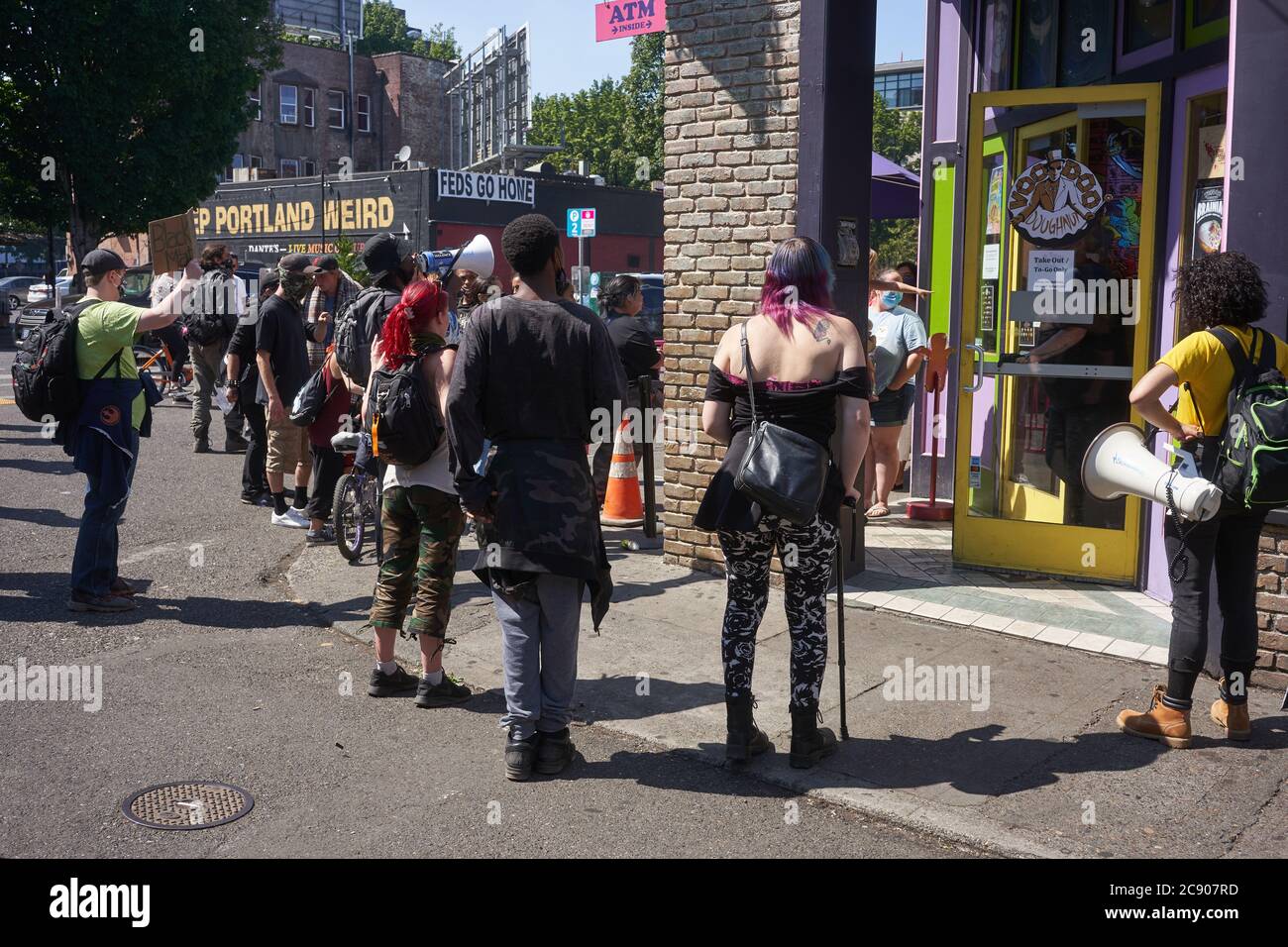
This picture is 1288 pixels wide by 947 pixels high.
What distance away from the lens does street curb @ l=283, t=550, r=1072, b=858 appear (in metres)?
3.99

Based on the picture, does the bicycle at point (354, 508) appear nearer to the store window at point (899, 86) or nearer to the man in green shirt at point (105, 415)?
the man in green shirt at point (105, 415)

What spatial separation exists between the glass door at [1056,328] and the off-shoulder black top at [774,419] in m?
3.35

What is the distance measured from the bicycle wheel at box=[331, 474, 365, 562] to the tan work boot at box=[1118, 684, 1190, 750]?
4.99m

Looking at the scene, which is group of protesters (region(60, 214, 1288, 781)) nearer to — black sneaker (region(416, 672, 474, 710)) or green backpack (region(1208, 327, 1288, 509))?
green backpack (region(1208, 327, 1288, 509))

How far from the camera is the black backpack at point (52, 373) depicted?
6367 mm

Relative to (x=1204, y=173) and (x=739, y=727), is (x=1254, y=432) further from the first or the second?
(x=1204, y=173)

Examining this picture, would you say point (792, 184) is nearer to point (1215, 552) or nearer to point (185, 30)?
point (1215, 552)

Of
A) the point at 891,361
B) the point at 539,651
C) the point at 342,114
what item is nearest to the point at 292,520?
the point at 891,361

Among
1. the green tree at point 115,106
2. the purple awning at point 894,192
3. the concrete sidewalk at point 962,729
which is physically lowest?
the concrete sidewalk at point 962,729

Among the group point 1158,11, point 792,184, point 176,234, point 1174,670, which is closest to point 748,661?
point 1174,670

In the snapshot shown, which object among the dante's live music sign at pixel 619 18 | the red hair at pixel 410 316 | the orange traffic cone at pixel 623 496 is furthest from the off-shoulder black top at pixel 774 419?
the dante's live music sign at pixel 619 18

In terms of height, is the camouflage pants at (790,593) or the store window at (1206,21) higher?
the store window at (1206,21)

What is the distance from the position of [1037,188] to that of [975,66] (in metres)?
2.24

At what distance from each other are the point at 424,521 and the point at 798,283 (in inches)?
75.8
